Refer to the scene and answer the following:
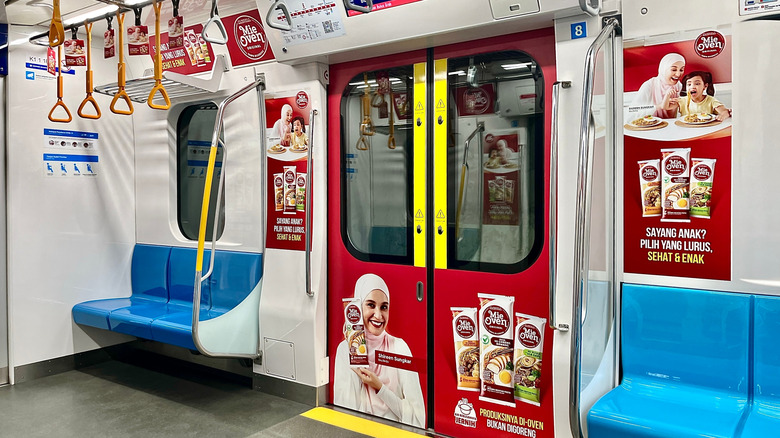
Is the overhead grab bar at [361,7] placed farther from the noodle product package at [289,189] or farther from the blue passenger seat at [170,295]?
the blue passenger seat at [170,295]

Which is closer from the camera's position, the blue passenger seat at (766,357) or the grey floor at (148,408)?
the blue passenger seat at (766,357)

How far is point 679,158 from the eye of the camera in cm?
310

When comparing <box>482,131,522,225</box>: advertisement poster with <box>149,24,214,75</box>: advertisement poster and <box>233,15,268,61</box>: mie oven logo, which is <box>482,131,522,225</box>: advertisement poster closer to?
<box>233,15,268,61</box>: mie oven logo

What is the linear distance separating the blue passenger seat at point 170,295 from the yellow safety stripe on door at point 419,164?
143 cm

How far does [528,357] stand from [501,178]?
1052 mm

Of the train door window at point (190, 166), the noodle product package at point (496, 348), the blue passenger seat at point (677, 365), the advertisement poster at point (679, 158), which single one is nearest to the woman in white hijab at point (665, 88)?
the advertisement poster at point (679, 158)

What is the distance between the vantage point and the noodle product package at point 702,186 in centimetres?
302

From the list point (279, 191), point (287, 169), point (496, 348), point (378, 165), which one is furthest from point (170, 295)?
point (496, 348)

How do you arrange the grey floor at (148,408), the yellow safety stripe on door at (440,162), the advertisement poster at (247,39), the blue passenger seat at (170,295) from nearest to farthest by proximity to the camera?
the yellow safety stripe on door at (440,162), the grey floor at (148,408), the advertisement poster at (247,39), the blue passenger seat at (170,295)

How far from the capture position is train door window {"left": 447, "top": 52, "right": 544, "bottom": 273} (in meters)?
3.62

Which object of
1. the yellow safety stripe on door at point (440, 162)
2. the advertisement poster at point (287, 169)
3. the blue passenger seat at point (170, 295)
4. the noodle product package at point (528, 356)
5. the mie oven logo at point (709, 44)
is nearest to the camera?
the mie oven logo at point (709, 44)

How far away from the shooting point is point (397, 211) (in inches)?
165

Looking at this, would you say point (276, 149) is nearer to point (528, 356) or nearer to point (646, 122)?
point (528, 356)

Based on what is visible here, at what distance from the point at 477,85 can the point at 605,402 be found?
76.6 inches
